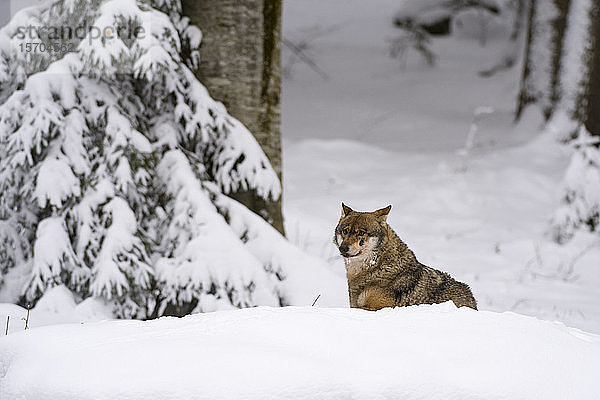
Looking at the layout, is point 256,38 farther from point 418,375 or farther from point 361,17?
point 361,17

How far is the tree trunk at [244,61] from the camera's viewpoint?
4492mm

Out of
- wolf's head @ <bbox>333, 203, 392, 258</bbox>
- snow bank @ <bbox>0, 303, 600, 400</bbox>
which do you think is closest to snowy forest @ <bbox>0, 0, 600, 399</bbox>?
snow bank @ <bbox>0, 303, 600, 400</bbox>

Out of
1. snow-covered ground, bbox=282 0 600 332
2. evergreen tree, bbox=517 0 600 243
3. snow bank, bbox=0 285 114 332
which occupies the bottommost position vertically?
snow-covered ground, bbox=282 0 600 332

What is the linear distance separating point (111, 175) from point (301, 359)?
2418mm

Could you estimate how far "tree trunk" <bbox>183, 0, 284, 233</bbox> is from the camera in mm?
4492

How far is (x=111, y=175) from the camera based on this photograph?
3.91m

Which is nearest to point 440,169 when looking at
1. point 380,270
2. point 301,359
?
point 380,270

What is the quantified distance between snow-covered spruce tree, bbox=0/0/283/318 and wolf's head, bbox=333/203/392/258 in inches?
52.9

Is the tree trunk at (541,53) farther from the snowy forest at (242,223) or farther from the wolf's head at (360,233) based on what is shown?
the wolf's head at (360,233)

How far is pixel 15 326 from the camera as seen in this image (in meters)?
3.44

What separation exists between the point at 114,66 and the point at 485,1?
14.7m

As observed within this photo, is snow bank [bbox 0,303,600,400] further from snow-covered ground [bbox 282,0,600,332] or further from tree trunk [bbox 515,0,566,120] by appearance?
tree trunk [bbox 515,0,566,120]

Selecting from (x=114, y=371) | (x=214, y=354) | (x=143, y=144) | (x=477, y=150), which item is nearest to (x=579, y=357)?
(x=214, y=354)

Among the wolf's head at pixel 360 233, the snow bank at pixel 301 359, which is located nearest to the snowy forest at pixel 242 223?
the snow bank at pixel 301 359
